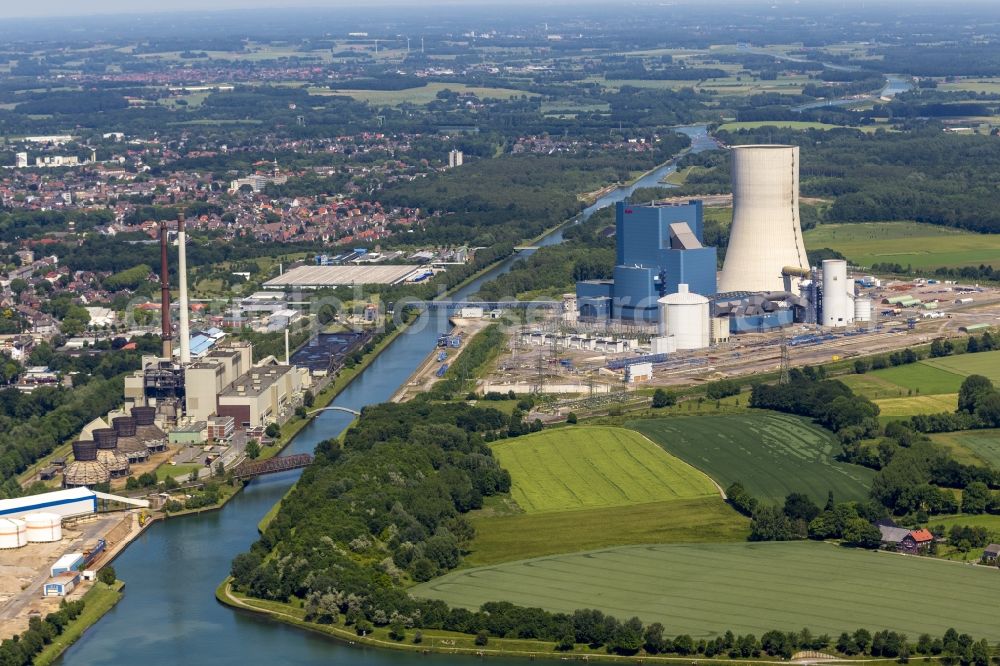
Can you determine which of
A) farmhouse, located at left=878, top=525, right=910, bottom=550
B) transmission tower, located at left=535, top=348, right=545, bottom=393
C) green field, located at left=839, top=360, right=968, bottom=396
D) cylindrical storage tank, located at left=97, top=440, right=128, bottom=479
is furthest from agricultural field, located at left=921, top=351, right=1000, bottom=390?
cylindrical storage tank, located at left=97, top=440, right=128, bottom=479

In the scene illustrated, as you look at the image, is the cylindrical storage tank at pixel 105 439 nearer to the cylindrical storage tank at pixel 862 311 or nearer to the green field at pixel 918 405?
the green field at pixel 918 405

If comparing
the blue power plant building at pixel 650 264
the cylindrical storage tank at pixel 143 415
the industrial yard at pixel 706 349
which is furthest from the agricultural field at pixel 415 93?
the cylindrical storage tank at pixel 143 415

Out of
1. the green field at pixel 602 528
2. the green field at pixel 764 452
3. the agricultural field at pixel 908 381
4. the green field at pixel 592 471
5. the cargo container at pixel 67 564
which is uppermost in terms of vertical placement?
the agricultural field at pixel 908 381

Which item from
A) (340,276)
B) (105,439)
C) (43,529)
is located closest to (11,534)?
(43,529)

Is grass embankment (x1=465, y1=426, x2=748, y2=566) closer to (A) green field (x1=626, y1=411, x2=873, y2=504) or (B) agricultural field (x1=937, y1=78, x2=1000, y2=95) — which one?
(A) green field (x1=626, y1=411, x2=873, y2=504)

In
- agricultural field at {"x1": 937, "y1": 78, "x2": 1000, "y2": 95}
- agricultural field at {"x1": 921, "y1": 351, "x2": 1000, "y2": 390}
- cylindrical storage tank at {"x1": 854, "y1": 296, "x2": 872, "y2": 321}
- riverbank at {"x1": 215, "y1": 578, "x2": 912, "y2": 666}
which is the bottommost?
riverbank at {"x1": 215, "y1": 578, "x2": 912, "y2": 666}

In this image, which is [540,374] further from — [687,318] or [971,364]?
[971,364]
